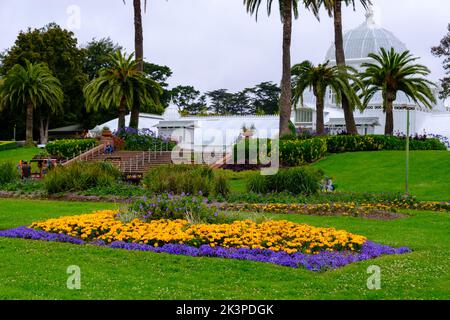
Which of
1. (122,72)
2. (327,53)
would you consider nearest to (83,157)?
(122,72)

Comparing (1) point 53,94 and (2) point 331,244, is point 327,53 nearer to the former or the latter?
(1) point 53,94

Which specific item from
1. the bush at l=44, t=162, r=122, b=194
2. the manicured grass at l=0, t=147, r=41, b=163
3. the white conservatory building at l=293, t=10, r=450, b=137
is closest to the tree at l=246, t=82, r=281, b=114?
the white conservatory building at l=293, t=10, r=450, b=137

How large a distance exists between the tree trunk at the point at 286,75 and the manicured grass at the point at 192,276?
22665 millimetres

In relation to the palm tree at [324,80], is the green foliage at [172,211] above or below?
below

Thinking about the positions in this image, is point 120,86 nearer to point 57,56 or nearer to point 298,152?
point 298,152

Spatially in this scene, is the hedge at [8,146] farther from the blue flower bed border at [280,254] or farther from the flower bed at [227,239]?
the blue flower bed border at [280,254]

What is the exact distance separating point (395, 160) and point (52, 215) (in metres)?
19.6

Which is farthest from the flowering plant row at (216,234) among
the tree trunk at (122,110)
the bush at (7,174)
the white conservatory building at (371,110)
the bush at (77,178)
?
the white conservatory building at (371,110)

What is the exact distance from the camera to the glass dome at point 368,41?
57.6m

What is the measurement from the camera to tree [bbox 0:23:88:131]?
2238 inches

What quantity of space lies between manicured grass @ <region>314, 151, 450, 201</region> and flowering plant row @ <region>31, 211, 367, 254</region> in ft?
33.7

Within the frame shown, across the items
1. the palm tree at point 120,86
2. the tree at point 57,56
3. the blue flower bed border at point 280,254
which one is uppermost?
the tree at point 57,56

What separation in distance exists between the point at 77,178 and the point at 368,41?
4448 centimetres
